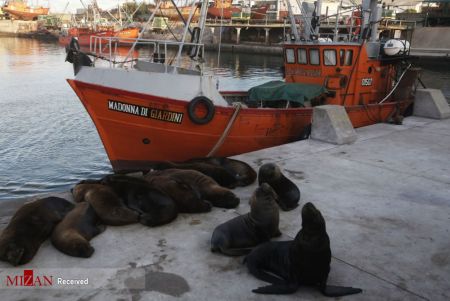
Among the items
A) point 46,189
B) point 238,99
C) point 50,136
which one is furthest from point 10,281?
point 50,136

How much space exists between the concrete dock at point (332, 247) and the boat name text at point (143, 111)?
274 centimetres

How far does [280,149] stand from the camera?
9.57 m

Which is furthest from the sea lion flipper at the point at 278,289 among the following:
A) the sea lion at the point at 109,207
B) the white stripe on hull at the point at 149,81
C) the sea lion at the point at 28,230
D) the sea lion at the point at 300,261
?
the white stripe on hull at the point at 149,81

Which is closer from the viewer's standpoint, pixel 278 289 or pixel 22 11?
pixel 278 289

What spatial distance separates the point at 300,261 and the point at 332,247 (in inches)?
46.7

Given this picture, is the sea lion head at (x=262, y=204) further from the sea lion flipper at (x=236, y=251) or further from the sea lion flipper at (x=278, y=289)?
the sea lion flipper at (x=278, y=289)

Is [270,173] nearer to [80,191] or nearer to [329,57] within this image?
[80,191]

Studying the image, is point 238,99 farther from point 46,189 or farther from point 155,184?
point 155,184

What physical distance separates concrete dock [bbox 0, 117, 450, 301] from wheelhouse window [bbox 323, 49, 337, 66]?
532 cm

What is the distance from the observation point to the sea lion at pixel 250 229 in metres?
4.98

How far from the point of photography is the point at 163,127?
30.9ft

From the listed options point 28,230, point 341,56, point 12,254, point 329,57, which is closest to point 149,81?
point 28,230

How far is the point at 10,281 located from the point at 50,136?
12.7 m

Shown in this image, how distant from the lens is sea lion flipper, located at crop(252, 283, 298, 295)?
419 centimetres
